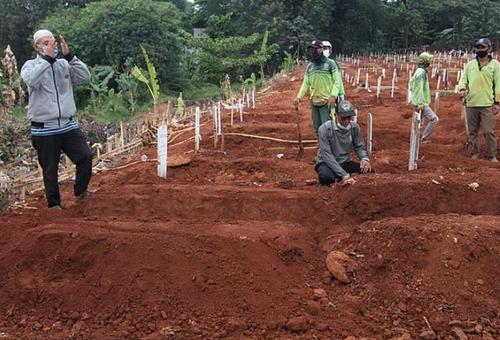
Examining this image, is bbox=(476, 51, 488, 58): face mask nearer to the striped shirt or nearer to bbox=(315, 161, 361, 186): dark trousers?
bbox=(315, 161, 361, 186): dark trousers

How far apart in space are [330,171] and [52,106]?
111 inches

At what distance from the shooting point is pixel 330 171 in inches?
236

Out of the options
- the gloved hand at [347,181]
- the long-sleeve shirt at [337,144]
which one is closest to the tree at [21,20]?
the long-sleeve shirt at [337,144]

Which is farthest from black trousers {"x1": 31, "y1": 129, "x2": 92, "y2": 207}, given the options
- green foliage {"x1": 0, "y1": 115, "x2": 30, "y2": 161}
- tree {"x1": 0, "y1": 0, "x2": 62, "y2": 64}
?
tree {"x1": 0, "y1": 0, "x2": 62, "y2": 64}

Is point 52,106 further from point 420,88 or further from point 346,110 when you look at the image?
point 420,88

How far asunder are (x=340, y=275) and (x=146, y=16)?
2232cm

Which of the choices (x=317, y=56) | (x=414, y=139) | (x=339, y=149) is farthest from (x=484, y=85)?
(x=339, y=149)

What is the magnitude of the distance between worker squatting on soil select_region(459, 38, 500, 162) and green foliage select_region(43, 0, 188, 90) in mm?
18370

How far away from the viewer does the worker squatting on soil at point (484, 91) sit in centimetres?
741

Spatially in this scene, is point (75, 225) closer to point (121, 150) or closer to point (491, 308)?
point (491, 308)

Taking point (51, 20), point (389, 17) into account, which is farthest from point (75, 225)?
point (389, 17)

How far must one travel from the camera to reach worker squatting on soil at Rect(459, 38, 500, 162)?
7.41m

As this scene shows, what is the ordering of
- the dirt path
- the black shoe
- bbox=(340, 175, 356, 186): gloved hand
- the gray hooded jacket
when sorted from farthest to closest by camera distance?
the black shoe → bbox=(340, 175, 356, 186): gloved hand → the gray hooded jacket → the dirt path

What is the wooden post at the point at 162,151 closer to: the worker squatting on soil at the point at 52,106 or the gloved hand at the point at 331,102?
the worker squatting on soil at the point at 52,106
